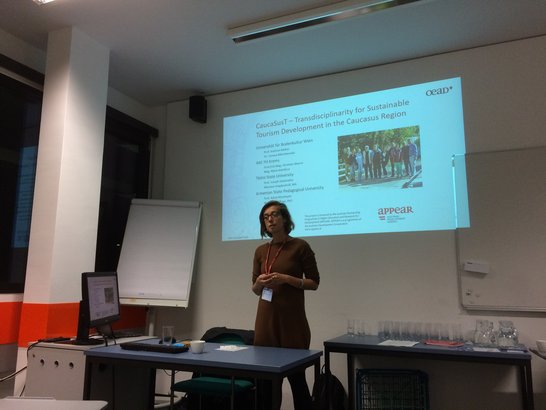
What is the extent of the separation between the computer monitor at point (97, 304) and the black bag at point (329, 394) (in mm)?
1366

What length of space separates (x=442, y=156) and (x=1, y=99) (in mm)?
3318

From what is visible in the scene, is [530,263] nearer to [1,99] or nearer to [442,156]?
[442,156]

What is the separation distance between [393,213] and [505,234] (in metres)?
0.80

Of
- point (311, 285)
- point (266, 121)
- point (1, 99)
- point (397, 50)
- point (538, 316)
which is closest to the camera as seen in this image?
point (311, 285)

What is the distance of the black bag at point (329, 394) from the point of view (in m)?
2.97

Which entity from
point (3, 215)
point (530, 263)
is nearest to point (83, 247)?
point (3, 215)

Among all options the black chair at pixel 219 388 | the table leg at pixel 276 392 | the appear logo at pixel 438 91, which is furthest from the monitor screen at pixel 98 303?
the appear logo at pixel 438 91

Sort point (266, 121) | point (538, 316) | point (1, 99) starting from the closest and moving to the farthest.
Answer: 1. point (538, 316)
2. point (1, 99)
3. point (266, 121)

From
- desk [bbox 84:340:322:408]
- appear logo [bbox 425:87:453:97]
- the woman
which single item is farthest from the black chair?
appear logo [bbox 425:87:453:97]

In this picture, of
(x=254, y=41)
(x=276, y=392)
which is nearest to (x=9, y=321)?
(x=276, y=392)

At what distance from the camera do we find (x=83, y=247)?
3.21 m

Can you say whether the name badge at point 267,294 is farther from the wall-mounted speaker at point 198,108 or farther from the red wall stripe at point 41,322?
the wall-mounted speaker at point 198,108

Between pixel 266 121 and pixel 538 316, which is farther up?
pixel 266 121

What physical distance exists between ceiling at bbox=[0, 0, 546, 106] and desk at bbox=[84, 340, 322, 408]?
218 centimetres
